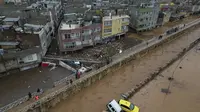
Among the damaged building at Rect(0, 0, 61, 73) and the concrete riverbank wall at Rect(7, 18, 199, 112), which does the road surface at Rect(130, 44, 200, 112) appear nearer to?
the concrete riverbank wall at Rect(7, 18, 199, 112)

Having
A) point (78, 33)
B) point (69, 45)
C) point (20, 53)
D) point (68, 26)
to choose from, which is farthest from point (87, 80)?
point (68, 26)

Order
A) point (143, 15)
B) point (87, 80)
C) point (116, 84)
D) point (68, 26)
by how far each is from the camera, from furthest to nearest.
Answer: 1. point (143, 15)
2. point (68, 26)
3. point (116, 84)
4. point (87, 80)

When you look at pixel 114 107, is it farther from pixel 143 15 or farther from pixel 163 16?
pixel 163 16

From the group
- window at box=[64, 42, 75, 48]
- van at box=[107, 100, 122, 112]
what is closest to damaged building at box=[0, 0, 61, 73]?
window at box=[64, 42, 75, 48]

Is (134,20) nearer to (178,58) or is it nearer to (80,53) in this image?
(178,58)

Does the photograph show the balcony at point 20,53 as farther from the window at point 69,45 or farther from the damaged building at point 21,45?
the window at point 69,45

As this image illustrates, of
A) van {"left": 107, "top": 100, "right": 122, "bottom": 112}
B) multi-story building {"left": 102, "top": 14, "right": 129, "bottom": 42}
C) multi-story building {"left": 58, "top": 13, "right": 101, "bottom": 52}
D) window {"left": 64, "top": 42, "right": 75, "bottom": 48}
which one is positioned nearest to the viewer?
van {"left": 107, "top": 100, "right": 122, "bottom": 112}
